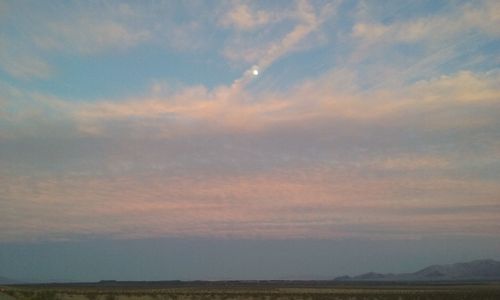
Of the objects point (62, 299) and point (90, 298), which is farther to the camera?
point (90, 298)

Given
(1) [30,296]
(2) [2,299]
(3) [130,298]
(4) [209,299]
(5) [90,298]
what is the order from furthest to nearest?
(4) [209,299], (3) [130,298], (5) [90,298], (1) [30,296], (2) [2,299]

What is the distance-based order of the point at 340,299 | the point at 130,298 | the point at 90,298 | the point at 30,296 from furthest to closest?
the point at 340,299 < the point at 130,298 < the point at 90,298 < the point at 30,296

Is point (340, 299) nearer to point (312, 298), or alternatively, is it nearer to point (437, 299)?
point (312, 298)

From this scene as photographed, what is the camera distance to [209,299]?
2532 inches

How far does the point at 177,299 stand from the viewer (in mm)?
64500

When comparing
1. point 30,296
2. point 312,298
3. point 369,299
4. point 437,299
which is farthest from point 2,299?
point 437,299

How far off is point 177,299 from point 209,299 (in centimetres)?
407

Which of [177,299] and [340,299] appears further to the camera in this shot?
[340,299]

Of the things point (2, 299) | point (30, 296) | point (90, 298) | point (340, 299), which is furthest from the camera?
point (340, 299)

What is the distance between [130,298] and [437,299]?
41.5 metres

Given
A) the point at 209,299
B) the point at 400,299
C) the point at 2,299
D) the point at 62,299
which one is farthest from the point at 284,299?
the point at 2,299

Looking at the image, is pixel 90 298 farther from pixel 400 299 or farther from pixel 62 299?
pixel 400 299

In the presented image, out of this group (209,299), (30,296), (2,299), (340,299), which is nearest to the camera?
(2,299)

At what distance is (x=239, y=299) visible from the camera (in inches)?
2453
